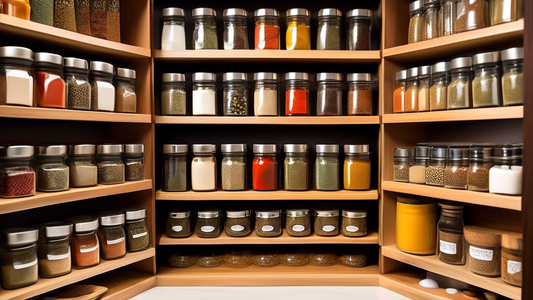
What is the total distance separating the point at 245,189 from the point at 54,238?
2.46ft

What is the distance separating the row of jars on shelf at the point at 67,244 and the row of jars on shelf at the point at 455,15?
1357 mm

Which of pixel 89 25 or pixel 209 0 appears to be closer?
pixel 89 25

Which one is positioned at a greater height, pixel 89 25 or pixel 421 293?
pixel 89 25

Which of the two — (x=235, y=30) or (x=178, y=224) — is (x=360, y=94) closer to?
(x=235, y=30)

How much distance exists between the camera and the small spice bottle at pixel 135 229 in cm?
159

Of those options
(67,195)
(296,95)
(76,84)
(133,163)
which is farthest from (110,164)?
(296,95)

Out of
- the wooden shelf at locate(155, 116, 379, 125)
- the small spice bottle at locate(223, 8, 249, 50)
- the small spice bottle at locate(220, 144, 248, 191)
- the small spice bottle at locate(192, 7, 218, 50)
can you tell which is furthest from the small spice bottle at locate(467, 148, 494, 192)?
the small spice bottle at locate(192, 7, 218, 50)

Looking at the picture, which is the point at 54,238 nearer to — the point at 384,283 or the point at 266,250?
the point at 266,250

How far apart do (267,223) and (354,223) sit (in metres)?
0.38

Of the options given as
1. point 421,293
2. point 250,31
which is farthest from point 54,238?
point 421,293

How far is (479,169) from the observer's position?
1.35 m

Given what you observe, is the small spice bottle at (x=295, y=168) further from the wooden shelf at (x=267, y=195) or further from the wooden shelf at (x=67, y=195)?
the wooden shelf at (x=67, y=195)

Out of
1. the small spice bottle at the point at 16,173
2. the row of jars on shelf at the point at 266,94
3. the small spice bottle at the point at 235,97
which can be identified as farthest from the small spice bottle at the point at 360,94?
the small spice bottle at the point at 16,173

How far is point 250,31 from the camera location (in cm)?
190
